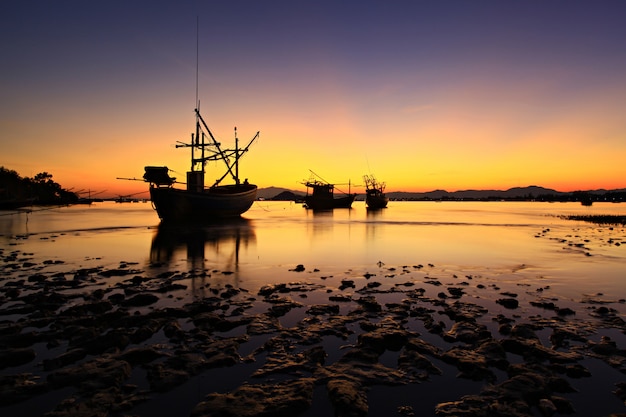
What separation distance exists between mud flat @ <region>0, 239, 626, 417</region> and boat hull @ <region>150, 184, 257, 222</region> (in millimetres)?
36939

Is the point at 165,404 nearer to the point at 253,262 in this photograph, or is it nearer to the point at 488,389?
the point at 488,389

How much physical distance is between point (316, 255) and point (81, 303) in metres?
13.7

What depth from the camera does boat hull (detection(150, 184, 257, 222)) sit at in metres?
47.4

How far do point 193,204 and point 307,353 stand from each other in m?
46.6

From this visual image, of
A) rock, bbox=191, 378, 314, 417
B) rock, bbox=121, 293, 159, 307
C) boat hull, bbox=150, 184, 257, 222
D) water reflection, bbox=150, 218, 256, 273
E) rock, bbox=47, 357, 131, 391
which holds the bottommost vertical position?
water reflection, bbox=150, 218, 256, 273

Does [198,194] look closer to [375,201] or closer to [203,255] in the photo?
[203,255]

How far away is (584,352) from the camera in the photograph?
691 cm

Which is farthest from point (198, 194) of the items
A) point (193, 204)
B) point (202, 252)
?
point (202, 252)

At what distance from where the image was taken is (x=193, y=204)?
164 ft

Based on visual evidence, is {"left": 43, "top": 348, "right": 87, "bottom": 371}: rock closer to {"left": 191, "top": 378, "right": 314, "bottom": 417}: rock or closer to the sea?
the sea

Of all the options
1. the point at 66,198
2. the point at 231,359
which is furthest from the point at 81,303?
the point at 66,198

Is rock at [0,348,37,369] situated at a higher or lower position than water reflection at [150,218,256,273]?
higher

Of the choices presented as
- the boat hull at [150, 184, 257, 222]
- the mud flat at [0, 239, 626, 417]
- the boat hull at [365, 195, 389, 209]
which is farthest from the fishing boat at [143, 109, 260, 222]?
the boat hull at [365, 195, 389, 209]

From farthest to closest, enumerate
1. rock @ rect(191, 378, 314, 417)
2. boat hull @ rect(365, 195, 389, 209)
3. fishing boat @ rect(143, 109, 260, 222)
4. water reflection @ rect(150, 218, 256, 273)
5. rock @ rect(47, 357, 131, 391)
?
boat hull @ rect(365, 195, 389, 209) → fishing boat @ rect(143, 109, 260, 222) → water reflection @ rect(150, 218, 256, 273) → rock @ rect(47, 357, 131, 391) → rock @ rect(191, 378, 314, 417)
